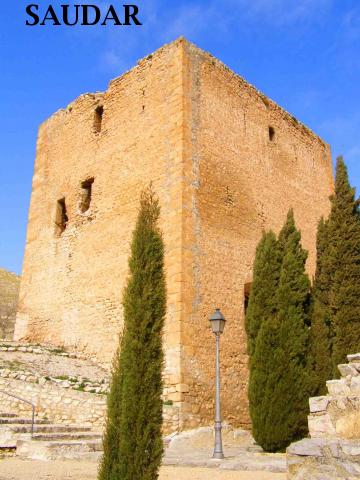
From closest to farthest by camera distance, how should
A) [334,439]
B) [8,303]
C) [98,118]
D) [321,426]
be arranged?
[334,439] → [321,426] → [98,118] → [8,303]

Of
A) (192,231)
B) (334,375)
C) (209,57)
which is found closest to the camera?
(334,375)

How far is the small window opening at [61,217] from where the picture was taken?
15.8 metres

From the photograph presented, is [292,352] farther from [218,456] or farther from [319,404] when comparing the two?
[319,404]

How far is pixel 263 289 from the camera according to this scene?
34.1 ft

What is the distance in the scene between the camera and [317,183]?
17078mm

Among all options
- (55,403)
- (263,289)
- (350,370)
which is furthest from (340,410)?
(55,403)

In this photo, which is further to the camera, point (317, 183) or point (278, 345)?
point (317, 183)

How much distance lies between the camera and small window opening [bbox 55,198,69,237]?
15.8m

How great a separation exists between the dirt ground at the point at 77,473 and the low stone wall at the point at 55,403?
2.62 m

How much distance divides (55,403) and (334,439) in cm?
676

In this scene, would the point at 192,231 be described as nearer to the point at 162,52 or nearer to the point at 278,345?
the point at 278,345

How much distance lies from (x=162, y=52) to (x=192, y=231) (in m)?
4.90

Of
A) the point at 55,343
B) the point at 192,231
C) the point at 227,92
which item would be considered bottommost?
the point at 55,343

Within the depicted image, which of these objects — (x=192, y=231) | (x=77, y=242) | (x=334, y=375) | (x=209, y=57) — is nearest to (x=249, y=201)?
(x=192, y=231)
